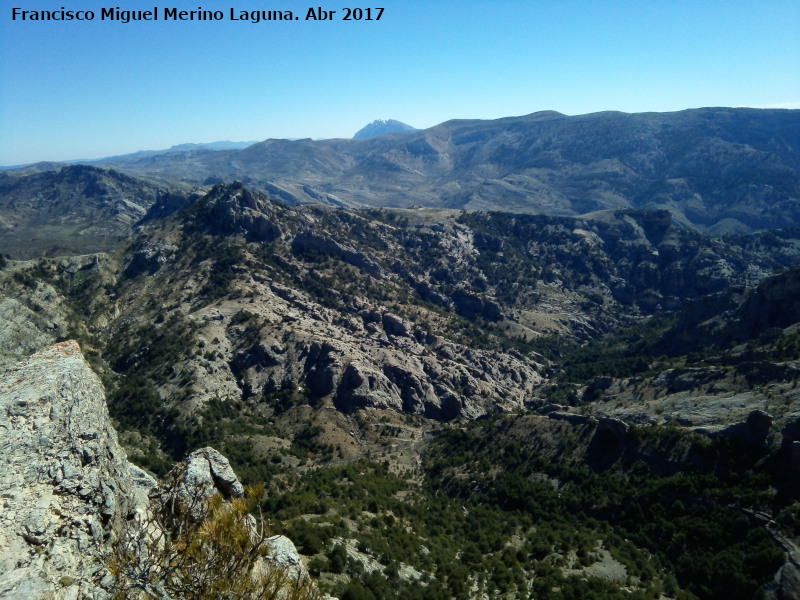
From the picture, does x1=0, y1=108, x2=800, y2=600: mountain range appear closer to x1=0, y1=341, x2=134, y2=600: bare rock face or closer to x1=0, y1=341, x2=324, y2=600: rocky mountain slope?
x1=0, y1=341, x2=324, y2=600: rocky mountain slope

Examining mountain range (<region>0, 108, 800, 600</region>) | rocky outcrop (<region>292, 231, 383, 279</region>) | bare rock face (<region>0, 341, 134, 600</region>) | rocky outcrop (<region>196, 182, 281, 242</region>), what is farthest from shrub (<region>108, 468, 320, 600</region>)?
rocky outcrop (<region>196, 182, 281, 242</region>)

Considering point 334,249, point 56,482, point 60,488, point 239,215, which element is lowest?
point 60,488

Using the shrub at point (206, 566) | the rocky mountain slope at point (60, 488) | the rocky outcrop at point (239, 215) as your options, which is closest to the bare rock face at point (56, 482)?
the rocky mountain slope at point (60, 488)

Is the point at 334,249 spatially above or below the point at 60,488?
above

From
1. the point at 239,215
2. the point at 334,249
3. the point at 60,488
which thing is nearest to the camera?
the point at 60,488

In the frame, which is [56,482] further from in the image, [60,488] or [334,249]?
[334,249]

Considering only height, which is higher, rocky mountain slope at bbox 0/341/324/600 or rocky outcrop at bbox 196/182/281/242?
rocky outcrop at bbox 196/182/281/242

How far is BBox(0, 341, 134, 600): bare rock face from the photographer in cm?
1015

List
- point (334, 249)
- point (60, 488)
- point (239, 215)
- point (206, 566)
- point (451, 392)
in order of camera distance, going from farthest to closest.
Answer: point (334, 249) < point (239, 215) < point (451, 392) < point (60, 488) < point (206, 566)

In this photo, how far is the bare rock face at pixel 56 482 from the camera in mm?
10148

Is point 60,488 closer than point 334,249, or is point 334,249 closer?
point 60,488

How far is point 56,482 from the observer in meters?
12.1

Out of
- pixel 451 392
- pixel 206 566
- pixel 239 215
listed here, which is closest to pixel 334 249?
pixel 239 215

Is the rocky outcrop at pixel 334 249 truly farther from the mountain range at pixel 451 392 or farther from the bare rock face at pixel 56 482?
the bare rock face at pixel 56 482
